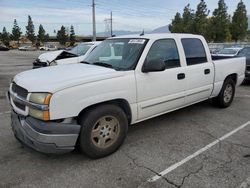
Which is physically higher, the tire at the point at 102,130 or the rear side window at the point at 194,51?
the rear side window at the point at 194,51

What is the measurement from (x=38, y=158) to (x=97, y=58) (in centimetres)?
198

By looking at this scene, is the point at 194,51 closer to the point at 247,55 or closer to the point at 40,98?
the point at 40,98

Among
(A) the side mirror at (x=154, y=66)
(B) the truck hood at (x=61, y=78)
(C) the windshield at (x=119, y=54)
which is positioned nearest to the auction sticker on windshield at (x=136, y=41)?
(C) the windshield at (x=119, y=54)

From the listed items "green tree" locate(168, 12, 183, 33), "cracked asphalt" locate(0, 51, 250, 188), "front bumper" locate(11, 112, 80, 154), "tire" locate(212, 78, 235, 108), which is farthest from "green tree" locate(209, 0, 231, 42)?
"front bumper" locate(11, 112, 80, 154)

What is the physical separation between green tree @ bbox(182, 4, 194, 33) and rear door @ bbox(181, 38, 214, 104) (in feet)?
117

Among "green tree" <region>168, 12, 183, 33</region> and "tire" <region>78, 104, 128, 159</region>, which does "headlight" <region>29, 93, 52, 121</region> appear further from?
"green tree" <region>168, 12, 183, 33</region>

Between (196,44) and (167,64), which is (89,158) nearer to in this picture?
A: (167,64)

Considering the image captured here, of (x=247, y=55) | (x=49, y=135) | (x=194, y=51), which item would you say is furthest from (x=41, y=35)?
(x=49, y=135)

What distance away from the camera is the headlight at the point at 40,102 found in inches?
120

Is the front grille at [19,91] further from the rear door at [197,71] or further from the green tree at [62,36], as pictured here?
the green tree at [62,36]

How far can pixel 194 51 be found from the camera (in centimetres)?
506

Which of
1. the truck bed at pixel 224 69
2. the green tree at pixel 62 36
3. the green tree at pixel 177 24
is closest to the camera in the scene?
the truck bed at pixel 224 69

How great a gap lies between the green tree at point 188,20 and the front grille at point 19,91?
126 feet

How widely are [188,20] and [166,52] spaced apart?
40.8 metres
